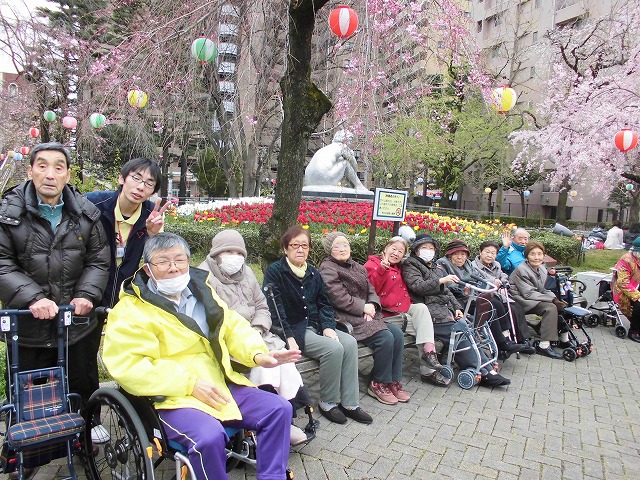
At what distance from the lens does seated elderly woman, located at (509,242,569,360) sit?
5996 mm

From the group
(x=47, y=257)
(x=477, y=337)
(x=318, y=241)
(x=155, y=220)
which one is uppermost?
(x=155, y=220)

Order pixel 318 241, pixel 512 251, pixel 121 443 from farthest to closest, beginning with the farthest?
pixel 318 241, pixel 512 251, pixel 121 443

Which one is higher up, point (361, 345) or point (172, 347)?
point (172, 347)

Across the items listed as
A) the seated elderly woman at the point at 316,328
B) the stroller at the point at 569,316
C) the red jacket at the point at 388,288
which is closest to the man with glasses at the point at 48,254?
the seated elderly woman at the point at 316,328

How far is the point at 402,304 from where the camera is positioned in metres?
4.95

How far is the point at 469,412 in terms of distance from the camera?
4289mm

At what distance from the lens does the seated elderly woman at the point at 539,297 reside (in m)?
6.00

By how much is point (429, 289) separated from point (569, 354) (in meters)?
2.23

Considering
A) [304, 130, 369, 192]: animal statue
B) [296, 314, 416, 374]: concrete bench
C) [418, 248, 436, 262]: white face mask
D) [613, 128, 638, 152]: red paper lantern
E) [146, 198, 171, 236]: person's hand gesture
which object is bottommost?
[296, 314, 416, 374]: concrete bench

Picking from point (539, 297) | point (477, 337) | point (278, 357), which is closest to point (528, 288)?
point (539, 297)

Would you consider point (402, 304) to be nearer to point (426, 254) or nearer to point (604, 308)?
point (426, 254)

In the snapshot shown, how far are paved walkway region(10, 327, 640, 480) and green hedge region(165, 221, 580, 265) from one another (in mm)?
4002

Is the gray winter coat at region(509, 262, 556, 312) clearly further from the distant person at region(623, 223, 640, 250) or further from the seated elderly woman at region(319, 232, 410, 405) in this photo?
the distant person at region(623, 223, 640, 250)

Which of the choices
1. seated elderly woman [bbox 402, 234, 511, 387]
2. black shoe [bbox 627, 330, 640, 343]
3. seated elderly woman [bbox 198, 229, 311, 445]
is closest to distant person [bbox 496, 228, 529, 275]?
black shoe [bbox 627, 330, 640, 343]
